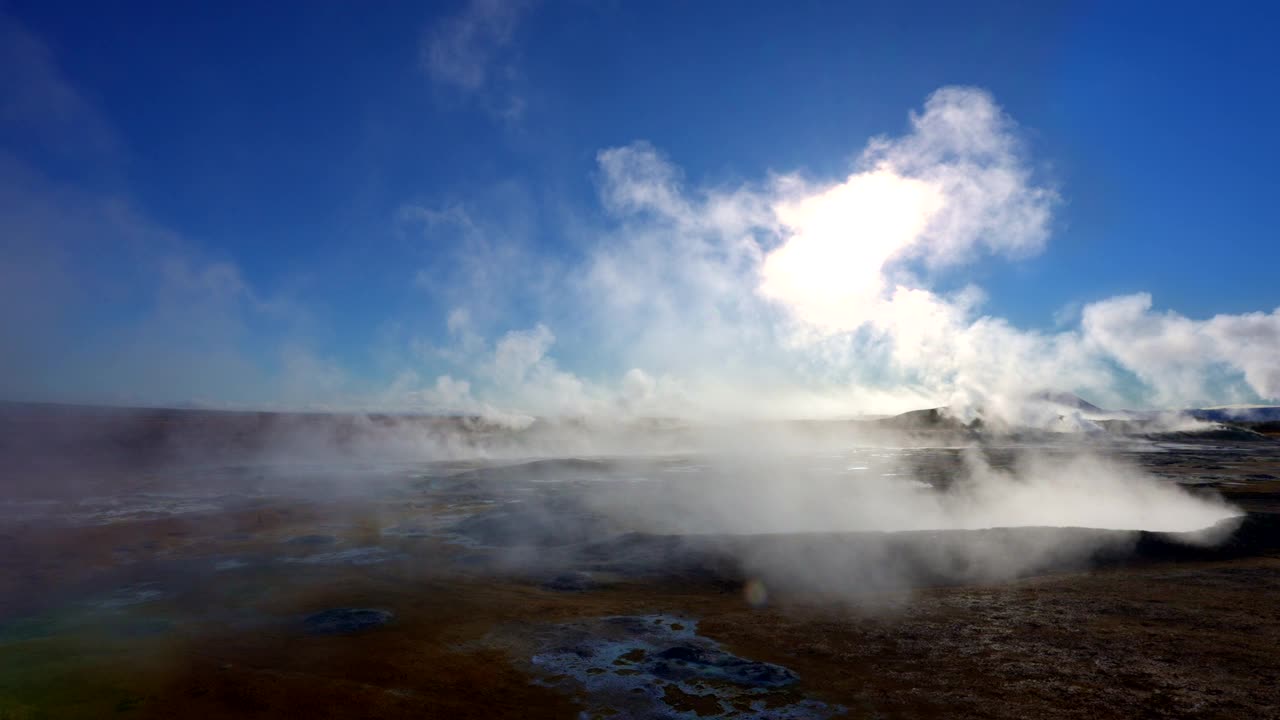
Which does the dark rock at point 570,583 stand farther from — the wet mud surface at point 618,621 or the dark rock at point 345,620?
the dark rock at point 345,620

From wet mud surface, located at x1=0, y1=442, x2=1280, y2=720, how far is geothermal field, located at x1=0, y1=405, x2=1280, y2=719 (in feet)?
0.21

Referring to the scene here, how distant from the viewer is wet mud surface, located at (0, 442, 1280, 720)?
26.4ft

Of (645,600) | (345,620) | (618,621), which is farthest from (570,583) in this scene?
(345,620)

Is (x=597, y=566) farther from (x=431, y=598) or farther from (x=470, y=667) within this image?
(x=470, y=667)

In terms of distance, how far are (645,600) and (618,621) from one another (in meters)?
1.59

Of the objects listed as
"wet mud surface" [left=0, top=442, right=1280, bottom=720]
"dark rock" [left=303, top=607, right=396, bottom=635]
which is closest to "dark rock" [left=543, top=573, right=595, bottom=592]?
"wet mud surface" [left=0, top=442, right=1280, bottom=720]

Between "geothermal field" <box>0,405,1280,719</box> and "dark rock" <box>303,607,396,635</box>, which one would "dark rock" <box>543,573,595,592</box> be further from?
"dark rock" <box>303,607,396,635</box>

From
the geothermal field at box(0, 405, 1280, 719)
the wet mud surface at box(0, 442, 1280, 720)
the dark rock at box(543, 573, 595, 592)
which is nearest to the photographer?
the wet mud surface at box(0, 442, 1280, 720)

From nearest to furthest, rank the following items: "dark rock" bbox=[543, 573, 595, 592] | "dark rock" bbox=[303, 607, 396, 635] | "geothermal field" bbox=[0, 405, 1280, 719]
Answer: "geothermal field" bbox=[0, 405, 1280, 719] → "dark rock" bbox=[303, 607, 396, 635] → "dark rock" bbox=[543, 573, 595, 592]

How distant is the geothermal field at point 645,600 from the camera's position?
8.17 meters

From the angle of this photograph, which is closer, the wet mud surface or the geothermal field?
the wet mud surface

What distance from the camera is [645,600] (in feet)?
41.8

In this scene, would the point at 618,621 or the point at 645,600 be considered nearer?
the point at 618,621

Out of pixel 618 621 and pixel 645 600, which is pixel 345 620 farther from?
pixel 645 600
